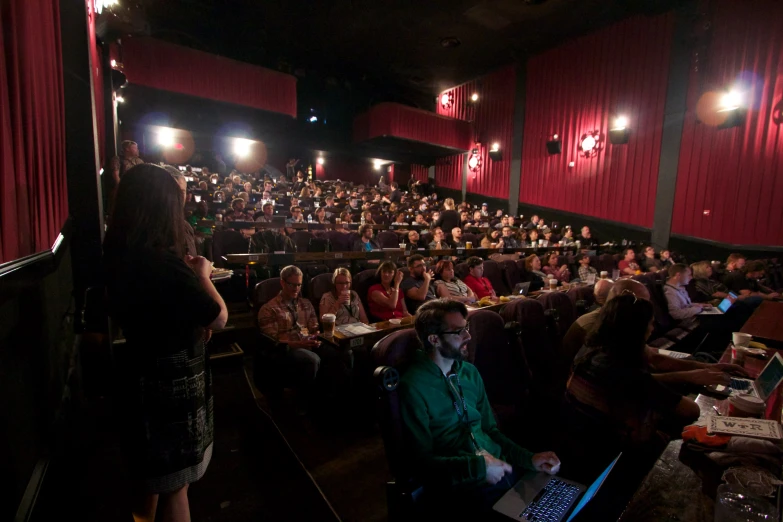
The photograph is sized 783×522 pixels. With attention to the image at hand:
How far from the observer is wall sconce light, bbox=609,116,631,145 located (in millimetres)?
10442

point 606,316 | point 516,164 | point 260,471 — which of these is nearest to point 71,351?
point 260,471

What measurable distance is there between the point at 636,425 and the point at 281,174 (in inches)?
632

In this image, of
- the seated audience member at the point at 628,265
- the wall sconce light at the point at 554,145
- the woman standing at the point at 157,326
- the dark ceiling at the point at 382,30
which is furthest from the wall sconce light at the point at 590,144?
the woman standing at the point at 157,326

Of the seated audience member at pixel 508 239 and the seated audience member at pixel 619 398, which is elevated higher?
the seated audience member at pixel 508 239

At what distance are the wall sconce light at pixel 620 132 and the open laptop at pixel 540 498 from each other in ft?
37.3

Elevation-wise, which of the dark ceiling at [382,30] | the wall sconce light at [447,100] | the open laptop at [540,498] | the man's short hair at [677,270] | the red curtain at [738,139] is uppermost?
the dark ceiling at [382,30]

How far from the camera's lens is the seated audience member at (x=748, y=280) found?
19.8 feet

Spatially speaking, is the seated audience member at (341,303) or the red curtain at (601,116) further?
the red curtain at (601,116)

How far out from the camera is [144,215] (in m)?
1.27

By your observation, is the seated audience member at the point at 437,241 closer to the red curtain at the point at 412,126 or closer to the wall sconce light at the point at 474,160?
the red curtain at the point at 412,126

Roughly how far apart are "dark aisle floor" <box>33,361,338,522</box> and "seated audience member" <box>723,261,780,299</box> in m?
6.94

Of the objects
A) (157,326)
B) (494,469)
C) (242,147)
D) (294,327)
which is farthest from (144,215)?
(242,147)

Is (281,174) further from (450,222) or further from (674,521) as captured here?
(674,521)

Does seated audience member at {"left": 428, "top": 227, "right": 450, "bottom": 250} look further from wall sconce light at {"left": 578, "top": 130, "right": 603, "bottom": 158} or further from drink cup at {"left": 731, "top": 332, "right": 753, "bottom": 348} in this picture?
wall sconce light at {"left": 578, "top": 130, "right": 603, "bottom": 158}
